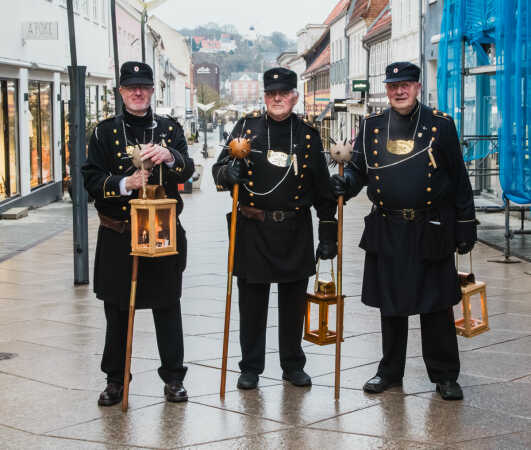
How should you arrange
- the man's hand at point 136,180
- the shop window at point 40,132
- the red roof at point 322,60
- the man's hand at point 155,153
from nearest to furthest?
the man's hand at point 155,153 → the man's hand at point 136,180 → the shop window at point 40,132 → the red roof at point 322,60

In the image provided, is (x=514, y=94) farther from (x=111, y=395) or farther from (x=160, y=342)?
(x=111, y=395)

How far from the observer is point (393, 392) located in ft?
20.1

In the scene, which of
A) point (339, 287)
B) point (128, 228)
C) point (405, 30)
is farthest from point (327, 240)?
point (405, 30)

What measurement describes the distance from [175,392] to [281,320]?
864 millimetres

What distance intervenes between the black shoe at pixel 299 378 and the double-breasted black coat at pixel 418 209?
68cm

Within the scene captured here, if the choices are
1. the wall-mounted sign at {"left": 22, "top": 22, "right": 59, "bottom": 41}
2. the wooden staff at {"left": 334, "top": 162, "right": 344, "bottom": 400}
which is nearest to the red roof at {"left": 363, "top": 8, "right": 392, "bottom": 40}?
the wall-mounted sign at {"left": 22, "top": 22, "right": 59, "bottom": 41}

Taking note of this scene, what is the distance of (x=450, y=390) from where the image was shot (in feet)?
19.6

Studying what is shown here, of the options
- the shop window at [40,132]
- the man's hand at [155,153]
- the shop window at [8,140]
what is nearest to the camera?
the man's hand at [155,153]

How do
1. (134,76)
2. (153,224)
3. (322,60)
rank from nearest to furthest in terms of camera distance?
1. (153,224)
2. (134,76)
3. (322,60)

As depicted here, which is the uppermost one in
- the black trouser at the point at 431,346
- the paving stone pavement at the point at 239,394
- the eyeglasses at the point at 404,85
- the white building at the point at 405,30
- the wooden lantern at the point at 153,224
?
the white building at the point at 405,30

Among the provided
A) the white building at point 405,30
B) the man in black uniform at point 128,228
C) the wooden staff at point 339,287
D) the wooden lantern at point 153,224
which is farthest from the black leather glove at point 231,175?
the white building at point 405,30

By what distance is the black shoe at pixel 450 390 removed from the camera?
235 inches

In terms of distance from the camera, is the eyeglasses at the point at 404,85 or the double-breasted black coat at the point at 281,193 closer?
the eyeglasses at the point at 404,85

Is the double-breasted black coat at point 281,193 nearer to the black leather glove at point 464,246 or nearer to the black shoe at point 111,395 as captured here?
the black leather glove at point 464,246
